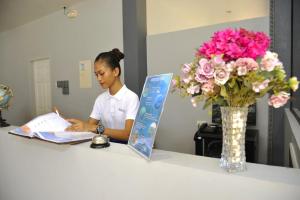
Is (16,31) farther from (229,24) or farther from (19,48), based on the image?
(229,24)

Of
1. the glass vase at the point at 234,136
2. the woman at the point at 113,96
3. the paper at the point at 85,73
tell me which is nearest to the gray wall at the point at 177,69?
the woman at the point at 113,96

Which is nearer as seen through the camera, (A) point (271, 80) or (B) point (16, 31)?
(A) point (271, 80)

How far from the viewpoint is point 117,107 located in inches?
69.2

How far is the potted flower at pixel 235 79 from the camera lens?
65cm

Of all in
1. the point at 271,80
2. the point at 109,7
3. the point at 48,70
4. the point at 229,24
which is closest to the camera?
the point at 271,80

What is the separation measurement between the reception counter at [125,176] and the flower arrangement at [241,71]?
0.76ft

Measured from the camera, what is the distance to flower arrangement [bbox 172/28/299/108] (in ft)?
2.14

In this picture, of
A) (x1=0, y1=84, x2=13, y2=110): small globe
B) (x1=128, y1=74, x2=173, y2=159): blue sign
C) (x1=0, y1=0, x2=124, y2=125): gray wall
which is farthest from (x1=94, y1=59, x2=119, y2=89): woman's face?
(x1=0, y1=0, x2=124, y2=125): gray wall

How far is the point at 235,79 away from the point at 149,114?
1.25 feet

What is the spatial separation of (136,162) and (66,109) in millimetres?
3779

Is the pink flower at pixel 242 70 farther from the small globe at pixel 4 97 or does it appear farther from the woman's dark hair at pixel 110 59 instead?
the small globe at pixel 4 97

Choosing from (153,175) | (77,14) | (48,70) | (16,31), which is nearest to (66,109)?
(48,70)

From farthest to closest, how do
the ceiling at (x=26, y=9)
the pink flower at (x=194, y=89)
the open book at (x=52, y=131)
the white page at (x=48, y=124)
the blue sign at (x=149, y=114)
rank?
1. the ceiling at (x=26, y=9)
2. the white page at (x=48, y=124)
3. the open book at (x=52, y=131)
4. the blue sign at (x=149, y=114)
5. the pink flower at (x=194, y=89)

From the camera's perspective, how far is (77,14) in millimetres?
4027
